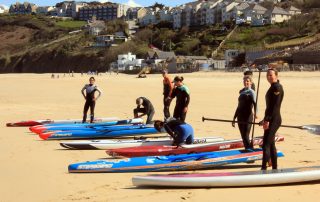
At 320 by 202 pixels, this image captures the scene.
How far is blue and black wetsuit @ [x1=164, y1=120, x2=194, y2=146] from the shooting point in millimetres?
8055

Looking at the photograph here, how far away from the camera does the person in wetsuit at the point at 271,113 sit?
612 cm

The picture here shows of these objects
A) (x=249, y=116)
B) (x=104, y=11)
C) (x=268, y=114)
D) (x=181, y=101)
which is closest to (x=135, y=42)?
(x=104, y=11)

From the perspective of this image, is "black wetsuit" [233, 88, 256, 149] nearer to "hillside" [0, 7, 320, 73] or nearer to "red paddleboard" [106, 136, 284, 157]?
"red paddleboard" [106, 136, 284, 157]

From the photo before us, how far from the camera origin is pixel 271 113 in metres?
6.23

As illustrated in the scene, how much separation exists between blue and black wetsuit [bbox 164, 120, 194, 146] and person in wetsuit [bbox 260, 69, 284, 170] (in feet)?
6.28

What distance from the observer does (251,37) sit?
8544 cm

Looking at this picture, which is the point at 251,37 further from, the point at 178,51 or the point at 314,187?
the point at 314,187

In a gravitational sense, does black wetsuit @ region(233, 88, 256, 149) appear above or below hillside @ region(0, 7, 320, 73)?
below

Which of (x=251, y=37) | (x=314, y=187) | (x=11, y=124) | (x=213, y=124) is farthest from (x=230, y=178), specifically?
(x=251, y=37)

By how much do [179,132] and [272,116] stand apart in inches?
87.4

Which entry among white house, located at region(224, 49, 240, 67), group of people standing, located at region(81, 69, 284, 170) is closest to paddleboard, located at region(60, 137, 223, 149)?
group of people standing, located at region(81, 69, 284, 170)

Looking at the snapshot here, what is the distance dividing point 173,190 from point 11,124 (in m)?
8.53

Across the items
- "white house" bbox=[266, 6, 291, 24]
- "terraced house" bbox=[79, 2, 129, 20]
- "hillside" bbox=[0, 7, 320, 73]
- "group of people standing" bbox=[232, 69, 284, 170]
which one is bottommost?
"group of people standing" bbox=[232, 69, 284, 170]

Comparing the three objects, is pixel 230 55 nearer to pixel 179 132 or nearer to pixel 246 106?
pixel 179 132
